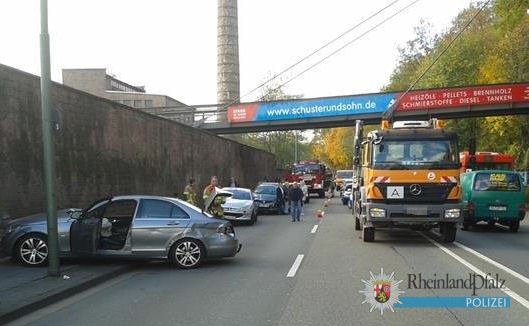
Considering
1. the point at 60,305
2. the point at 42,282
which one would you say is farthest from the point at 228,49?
the point at 60,305

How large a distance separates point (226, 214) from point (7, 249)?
11.5 metres

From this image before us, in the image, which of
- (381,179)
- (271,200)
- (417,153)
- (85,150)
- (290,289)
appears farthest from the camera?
(271,200)

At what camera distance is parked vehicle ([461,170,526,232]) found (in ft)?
61.3

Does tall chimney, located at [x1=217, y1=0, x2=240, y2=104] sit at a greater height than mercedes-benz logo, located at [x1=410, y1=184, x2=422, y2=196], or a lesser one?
greater

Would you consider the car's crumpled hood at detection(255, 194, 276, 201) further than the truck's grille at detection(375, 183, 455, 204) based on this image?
Yes

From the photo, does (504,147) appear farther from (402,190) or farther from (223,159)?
(402,190)

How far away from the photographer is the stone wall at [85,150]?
46.4 ft

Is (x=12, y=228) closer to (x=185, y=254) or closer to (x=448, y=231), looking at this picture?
(x=185, y=254)

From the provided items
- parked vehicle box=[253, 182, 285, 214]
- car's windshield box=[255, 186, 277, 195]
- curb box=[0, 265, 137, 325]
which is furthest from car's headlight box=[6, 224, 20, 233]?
car's windshield box=[255, 186, 277, 195]

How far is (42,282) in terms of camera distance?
31.4 feet

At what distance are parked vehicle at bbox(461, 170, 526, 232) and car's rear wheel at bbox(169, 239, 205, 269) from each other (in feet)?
35.1

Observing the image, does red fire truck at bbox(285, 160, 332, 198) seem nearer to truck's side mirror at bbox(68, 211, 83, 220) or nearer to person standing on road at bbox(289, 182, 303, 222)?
person standing on road at bbox(289, 182, 303, 222)

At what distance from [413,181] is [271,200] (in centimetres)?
1400

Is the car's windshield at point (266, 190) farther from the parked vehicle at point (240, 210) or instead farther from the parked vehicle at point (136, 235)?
the parked vehicle at point (136, 235)
